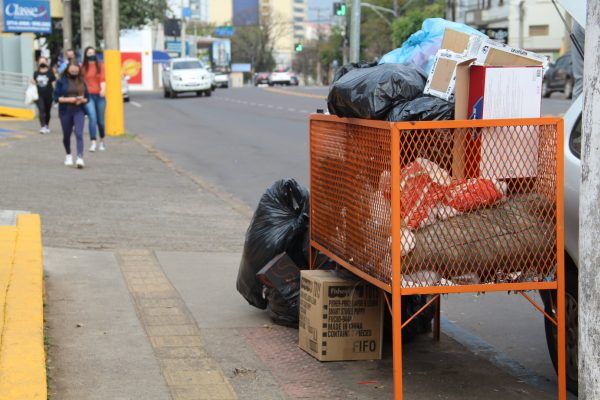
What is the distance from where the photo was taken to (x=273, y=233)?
21.3 feet

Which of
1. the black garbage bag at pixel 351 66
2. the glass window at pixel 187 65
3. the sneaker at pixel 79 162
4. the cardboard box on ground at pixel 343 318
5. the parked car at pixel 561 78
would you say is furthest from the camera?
the glass window at pixel 187 65

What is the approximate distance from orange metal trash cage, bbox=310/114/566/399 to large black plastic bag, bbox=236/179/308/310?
1504 millimetres

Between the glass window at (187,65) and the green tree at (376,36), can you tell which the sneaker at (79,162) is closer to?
the glass window at (187,65)

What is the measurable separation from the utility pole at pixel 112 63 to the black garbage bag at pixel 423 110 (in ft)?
58.7

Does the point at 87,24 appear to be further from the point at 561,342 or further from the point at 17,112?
the point at 561,342

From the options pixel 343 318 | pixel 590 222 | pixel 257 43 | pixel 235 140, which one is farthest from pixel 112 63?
pixel 257 43

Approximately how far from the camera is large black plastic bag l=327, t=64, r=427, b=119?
5160mm

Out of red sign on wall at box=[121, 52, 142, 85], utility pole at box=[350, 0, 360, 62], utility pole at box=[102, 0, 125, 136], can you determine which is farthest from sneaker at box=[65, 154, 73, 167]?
red sign on wall at box=[121, 52, 142, 85]

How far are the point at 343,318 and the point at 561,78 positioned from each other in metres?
36.1

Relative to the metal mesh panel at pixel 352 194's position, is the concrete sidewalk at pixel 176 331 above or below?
below

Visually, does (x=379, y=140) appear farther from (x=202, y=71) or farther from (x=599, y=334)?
(x=202, y=71)

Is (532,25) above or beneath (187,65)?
above

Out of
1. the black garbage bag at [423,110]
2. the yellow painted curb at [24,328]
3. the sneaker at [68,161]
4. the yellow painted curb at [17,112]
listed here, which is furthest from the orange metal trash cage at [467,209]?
the yellow painted curb at [17,112]

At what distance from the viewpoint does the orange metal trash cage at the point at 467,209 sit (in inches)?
186
